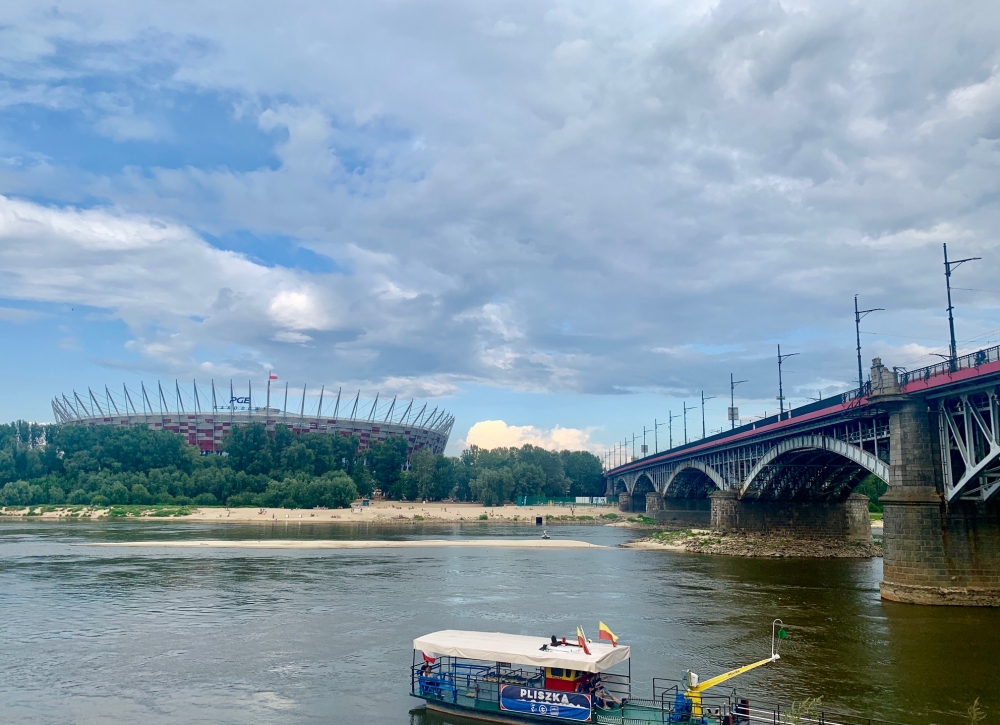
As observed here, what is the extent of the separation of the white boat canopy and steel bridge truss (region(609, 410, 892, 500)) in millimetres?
37981

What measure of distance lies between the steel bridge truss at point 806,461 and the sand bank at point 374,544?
73.1 feet

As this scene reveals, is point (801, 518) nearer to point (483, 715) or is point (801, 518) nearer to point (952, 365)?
point (952, 365)

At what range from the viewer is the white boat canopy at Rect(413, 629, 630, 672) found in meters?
27.5

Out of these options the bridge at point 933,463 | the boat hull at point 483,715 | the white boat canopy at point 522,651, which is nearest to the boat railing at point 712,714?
the white boat canopy at point 522,651

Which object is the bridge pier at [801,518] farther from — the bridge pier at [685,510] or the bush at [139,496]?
the bush at [139,496]

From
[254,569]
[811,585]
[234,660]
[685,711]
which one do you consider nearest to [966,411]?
[811,585]

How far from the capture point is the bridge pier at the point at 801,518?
9362 cm

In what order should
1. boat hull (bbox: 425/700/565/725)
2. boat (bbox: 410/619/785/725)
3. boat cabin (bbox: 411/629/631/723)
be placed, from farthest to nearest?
boat hull (bbox: 425/700/565/725) < boat cabin (bbox: 411/629/631/723) < boat (bbox: 410/619/785/725)

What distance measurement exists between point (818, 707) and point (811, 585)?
126ft

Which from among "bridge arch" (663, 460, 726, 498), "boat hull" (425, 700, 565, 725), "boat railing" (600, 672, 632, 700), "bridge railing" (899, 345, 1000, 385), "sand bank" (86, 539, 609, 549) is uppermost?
"bridge railing" (899, 345, 1000, 385)

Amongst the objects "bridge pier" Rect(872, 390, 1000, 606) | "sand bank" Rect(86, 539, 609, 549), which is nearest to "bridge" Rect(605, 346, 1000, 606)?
"bridge pier" Rect(872, 390, 1000, 606)

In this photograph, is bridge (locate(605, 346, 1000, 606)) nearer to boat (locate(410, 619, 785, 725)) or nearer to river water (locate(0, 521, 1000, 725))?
river water (locate(0, 521, 1000, 725))

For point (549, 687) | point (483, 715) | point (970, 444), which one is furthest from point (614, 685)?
point (970, 444)

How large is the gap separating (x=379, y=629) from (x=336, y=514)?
11719 centimetres
